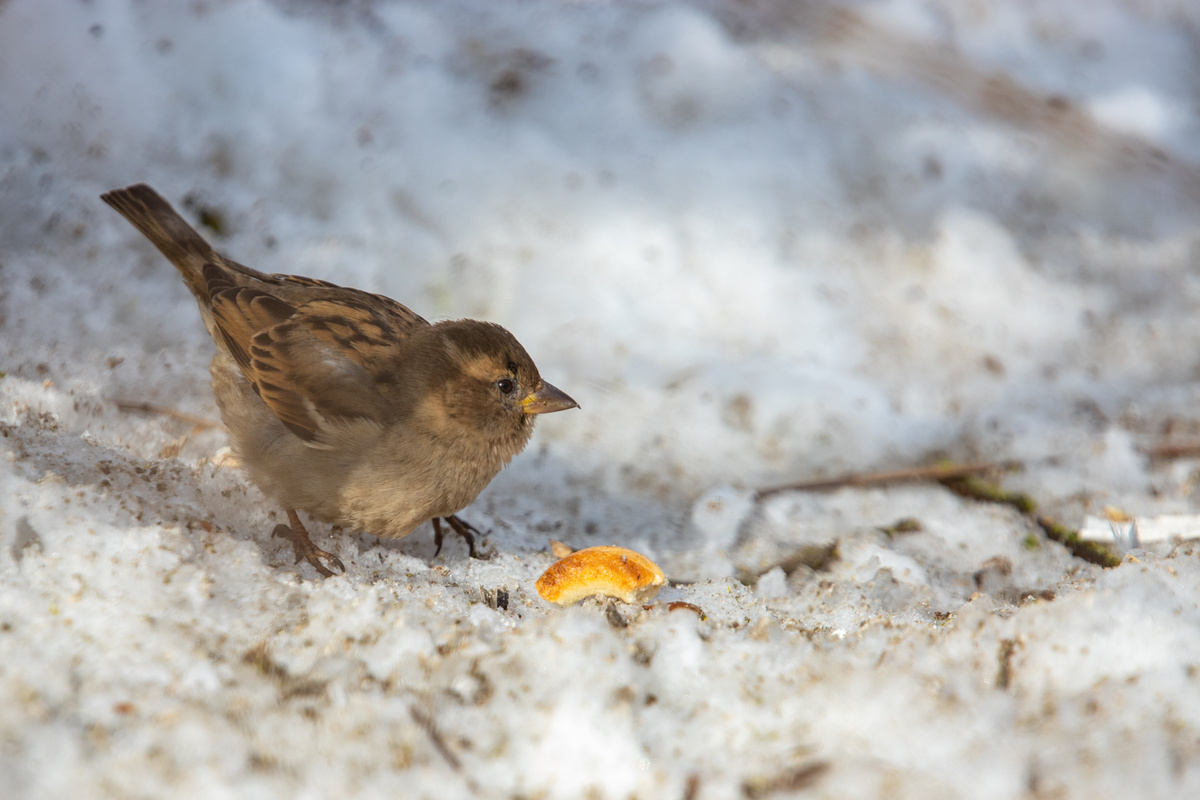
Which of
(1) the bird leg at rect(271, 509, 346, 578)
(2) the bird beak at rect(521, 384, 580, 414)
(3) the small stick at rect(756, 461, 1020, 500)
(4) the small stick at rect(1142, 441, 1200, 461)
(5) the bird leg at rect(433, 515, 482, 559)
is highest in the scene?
(2) the bird beak at rect(521, 384, 580, 414)

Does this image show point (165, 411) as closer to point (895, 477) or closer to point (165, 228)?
point (165, 228)

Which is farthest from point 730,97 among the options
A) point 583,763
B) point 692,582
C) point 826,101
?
point 583,763

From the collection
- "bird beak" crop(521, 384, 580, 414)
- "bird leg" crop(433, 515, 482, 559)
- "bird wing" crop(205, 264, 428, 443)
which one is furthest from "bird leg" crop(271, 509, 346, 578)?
"bird beak" crop(521, 384, 580, 414)

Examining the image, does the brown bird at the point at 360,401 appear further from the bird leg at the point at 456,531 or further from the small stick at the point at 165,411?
the small stick at the point at 165,411

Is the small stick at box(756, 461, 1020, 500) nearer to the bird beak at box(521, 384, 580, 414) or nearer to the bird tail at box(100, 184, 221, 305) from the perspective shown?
the bird beak at box(521, 384, 580, 414)

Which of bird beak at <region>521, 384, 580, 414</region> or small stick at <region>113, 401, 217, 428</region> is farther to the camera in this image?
small stick at <region>113, 401, 217, 428</region>

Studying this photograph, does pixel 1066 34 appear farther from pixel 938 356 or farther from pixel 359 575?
pixel 359 575
